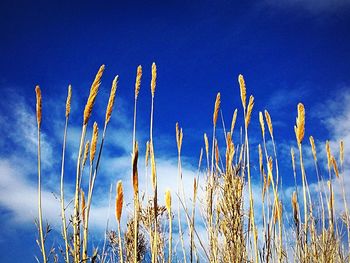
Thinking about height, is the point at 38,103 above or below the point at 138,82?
below

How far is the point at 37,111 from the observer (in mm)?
1921

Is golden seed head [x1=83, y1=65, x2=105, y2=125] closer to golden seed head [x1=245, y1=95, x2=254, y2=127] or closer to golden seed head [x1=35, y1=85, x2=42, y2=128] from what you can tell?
golden seed head [x1=35, y1=85, x2=42, y2=128]

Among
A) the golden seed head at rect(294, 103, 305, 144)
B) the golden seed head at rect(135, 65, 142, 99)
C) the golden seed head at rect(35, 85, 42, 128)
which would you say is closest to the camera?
the golden seed head at rect(35, 85, 42, 128)

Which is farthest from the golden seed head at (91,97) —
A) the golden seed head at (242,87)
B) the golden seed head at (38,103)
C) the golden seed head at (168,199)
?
the golden seed head at (242,87)

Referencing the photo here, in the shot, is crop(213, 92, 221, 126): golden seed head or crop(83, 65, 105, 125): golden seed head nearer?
crop(83, 65, 105, 125): golden seed head

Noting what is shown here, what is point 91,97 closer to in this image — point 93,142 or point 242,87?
point 93,142

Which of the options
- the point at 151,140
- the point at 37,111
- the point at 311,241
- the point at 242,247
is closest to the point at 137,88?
the point at 151,140

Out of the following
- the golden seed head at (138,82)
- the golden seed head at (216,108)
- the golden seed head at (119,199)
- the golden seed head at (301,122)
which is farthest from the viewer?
the golden seed head at (216,108)

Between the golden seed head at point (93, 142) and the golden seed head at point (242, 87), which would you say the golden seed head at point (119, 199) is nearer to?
the golden seed head at point (93, 142)

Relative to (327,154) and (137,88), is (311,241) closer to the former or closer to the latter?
(327,154)

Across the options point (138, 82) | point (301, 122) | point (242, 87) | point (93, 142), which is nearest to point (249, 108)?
point (242, 87)

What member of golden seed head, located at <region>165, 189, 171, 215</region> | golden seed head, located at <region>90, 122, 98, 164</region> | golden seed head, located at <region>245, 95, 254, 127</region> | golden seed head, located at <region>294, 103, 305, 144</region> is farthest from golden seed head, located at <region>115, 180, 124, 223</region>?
golden seed head, located at <region>294, 103, 305, 144</region>

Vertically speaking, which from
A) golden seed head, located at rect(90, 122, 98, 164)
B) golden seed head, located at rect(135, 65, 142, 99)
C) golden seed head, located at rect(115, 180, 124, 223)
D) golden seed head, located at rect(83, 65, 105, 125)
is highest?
golden seed head, located at rect(135, 65, 142, 99)

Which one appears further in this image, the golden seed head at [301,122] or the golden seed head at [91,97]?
the golden seed head at [301,122]
